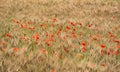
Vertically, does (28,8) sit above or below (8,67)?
below

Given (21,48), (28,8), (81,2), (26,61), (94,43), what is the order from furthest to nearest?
(81,2), (28,8), (94,43), (21,48), (26,61)

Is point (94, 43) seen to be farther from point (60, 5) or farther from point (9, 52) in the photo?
point (60, 5)

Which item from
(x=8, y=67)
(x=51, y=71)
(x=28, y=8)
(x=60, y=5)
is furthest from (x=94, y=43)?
(x=60, y=5)

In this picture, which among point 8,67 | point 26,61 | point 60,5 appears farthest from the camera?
point 60,5

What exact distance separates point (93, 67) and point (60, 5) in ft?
23.1

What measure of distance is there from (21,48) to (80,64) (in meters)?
0.81

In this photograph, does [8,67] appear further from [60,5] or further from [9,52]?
[60,5]

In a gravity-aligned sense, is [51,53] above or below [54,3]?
above

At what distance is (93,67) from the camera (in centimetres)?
332

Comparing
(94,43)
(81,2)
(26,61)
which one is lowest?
(81,2)

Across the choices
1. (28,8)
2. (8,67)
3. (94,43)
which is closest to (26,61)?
(8,67)

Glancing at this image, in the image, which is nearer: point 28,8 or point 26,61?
point 26,61

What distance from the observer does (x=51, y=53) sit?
3723 mm

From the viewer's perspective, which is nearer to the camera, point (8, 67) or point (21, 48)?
point (8, 67)
